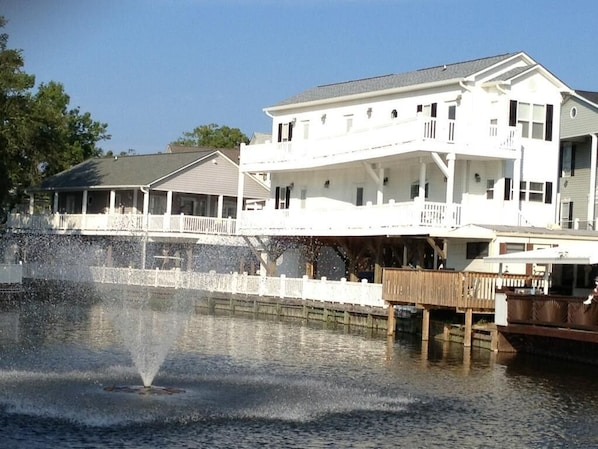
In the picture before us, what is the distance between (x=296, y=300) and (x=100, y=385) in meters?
24.6

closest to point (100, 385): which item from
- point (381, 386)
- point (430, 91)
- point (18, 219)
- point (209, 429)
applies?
point (209, 429)

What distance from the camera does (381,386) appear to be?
27.0m

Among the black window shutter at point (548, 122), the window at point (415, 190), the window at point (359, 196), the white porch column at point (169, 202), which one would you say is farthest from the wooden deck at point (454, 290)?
the white porch column at point (169, 202)

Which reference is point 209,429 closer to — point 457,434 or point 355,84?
point 457,434

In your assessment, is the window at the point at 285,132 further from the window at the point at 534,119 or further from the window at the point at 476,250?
the window at the point at 476,250

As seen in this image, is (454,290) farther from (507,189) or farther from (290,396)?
(290,396)

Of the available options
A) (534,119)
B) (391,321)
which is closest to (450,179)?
(391,321)

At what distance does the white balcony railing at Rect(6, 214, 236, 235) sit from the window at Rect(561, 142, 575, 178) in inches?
743

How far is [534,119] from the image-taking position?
45906mm

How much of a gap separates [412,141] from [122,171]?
108 ft

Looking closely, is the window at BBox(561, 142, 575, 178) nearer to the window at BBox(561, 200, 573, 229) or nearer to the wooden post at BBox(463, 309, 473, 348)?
the window at BBox(561, 200, 573, 229)

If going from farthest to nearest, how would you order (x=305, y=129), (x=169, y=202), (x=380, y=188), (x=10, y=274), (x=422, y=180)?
(x=169, y=202), (x=10, y=274), (x=305, y=129), (x=380, y=188), (x=422, y=180)

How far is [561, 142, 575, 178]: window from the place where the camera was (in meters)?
52.3

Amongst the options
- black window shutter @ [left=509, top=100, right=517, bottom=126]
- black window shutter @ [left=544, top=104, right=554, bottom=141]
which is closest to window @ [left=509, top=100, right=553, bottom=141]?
black window shutter @ [left=544, top=104, right=554, bottom=141]
